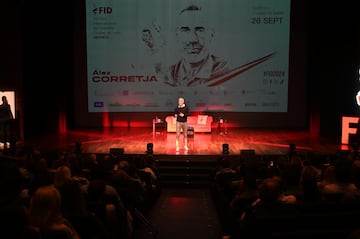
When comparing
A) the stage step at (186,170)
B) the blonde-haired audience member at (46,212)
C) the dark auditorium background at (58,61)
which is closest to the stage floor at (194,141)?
the stage step at (186,170)

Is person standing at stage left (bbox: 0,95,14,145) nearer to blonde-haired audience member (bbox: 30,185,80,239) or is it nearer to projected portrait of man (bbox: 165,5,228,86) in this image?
projected portrait of man (bbox: 165,5,228,86)

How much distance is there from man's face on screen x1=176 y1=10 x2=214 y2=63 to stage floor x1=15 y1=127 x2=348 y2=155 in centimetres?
235

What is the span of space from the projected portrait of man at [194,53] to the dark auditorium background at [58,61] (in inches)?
115

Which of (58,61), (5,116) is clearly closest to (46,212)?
(5,116)

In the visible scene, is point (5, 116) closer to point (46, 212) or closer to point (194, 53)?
point (194, 53)

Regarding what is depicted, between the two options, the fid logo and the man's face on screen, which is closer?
the fid logo

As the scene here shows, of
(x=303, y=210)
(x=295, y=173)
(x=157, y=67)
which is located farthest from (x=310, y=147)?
(x=303, y=210)

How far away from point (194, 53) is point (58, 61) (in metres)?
3.92

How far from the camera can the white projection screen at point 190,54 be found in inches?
552

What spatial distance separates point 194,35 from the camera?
1417cm

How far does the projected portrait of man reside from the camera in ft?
46.2

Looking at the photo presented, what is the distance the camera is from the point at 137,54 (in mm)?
14344

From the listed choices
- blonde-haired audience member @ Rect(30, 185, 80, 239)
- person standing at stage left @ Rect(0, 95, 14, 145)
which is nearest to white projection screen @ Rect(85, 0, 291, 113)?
person standing at stage left @ Rect(0, 95, 14, 145)

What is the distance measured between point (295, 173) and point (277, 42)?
9.93 meters
